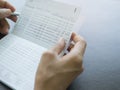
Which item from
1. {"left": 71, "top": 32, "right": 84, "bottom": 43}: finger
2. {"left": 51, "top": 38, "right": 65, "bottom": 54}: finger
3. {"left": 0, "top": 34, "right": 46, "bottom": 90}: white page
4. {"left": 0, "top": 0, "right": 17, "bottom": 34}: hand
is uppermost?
{"left": 71, "top": 32, "right": 84, "bottom": 43}: finger

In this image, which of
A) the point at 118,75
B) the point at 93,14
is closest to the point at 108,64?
the point at 118,75

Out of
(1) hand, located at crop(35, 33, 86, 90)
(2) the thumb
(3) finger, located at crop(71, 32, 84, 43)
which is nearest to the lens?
(1) hand, located at crop(35, 33, 86, 90)

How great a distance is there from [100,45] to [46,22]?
22 cm

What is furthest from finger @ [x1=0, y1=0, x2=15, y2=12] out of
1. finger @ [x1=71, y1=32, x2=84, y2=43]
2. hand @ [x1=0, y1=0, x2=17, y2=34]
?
finger @ [x1=71, y1=32, x2=84, y2=43]

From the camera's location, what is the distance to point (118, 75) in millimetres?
592

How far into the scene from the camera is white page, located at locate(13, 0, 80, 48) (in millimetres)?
596

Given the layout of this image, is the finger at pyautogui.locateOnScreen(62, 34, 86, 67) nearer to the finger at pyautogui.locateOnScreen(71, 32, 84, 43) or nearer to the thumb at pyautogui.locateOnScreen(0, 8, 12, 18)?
the finger at pyautogui.locateOnScreen(71, 32, 84, 43)

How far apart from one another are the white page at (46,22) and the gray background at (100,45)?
0.43 feet

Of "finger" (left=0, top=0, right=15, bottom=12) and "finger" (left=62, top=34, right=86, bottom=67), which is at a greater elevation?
"finger" (left=62, top=34, right=86, bottom=67)

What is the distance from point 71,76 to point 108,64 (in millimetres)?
188

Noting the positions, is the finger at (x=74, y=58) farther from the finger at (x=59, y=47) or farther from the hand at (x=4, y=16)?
the hand at (x=4, y=16)

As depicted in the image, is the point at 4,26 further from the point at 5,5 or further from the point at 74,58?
the point at 74,58

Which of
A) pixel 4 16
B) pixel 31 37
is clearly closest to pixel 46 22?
pixel 31 37

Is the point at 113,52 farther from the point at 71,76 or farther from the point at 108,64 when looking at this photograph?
the point at 71,76
